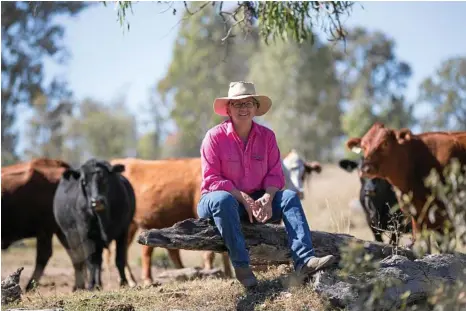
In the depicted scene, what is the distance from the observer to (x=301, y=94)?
175 ft

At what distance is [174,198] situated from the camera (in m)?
13.9

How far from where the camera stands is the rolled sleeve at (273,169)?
24.9 ft

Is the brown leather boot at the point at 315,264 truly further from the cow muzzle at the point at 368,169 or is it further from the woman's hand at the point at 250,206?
the cow muzzle at the point at 368,169

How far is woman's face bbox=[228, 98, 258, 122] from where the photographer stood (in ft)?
24.9

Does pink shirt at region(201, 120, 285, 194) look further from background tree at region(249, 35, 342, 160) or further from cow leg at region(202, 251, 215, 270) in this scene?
background tree at region(249, 35, 342, 160)

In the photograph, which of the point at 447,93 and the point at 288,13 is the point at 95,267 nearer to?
the point at 288,13

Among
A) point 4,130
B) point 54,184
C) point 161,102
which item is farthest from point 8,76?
point 161,102

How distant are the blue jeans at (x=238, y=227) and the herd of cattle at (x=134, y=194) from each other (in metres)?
1.89

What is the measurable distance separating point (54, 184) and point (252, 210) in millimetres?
7200

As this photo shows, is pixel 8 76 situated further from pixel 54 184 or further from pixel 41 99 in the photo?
pixel 54 184

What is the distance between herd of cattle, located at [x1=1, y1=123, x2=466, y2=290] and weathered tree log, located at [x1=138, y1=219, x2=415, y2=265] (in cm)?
124

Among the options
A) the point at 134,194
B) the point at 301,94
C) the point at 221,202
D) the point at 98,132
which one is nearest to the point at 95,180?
the point at 134,194

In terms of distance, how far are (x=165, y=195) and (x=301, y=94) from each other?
40080 millimetres

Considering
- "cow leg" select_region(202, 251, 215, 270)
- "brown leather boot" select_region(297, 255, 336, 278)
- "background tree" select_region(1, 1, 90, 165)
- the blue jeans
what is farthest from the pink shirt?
"background tree" select_region(1, 1, 90, 165)
